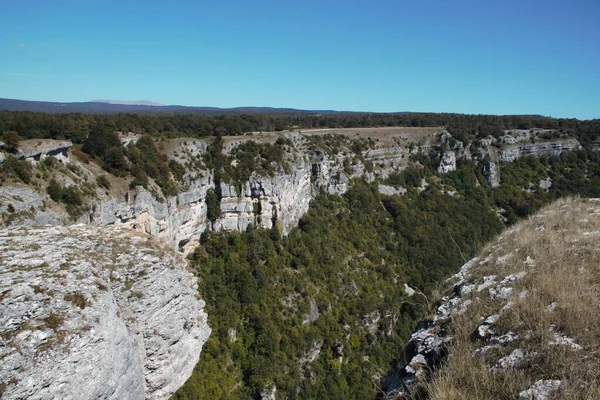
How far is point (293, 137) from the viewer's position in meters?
53.1

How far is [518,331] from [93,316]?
8.30 meters

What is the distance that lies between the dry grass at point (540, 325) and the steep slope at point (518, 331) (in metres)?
0.01

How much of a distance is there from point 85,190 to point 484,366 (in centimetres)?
2499

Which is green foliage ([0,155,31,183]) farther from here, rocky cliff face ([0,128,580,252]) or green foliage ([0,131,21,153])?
rocky cliff face ([0,128,580,252])

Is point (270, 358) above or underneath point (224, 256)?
underneath

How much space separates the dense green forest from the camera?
1216 inches

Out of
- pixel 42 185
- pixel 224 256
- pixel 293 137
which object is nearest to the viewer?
pixel 42 185

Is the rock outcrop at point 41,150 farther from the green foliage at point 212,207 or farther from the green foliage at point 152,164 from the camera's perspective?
the green foliage at point 212,207

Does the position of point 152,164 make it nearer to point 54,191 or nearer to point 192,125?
point 54,191

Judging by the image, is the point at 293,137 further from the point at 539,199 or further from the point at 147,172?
the point at 539,199

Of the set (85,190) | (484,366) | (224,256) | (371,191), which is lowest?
(224,256)

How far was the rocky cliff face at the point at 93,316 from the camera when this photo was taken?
780 cm

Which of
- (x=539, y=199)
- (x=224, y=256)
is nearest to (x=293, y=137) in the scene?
(x=224, y=256)

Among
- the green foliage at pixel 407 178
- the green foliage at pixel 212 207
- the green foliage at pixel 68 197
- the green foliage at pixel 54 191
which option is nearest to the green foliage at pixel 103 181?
the green foliage at pixel 68 197
